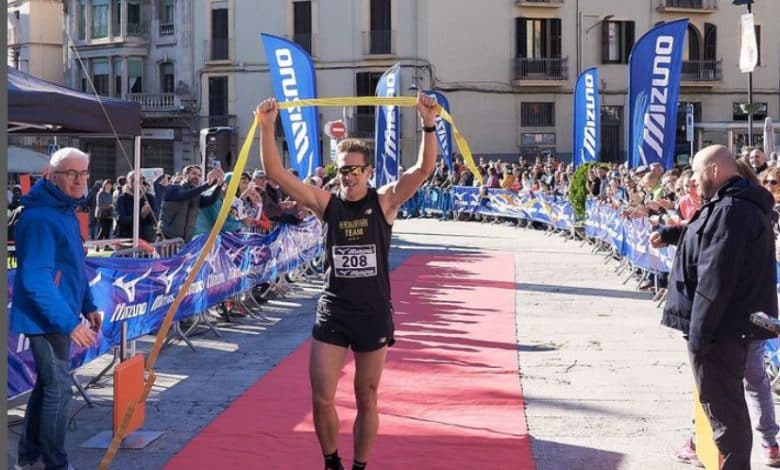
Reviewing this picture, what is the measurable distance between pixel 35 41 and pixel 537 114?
24965mm

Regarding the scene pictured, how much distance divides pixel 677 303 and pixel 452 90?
38.9m

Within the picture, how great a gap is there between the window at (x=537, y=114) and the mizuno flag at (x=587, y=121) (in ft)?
64.8

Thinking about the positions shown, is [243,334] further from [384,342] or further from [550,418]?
[384,342]

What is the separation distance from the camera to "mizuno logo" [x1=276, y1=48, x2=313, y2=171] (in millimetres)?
17391

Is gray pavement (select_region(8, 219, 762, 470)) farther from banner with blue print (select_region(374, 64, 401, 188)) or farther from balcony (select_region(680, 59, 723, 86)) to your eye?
balcony (select_region(680, 59, 723, 86))

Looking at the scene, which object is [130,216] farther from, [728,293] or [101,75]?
[101,75]

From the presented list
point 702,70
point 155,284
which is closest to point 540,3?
point 702,70

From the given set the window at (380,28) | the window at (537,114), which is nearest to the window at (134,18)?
the window at (380,28)

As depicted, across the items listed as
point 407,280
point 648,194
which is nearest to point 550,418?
point 648,194

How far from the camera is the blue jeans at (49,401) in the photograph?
5535 millimetres

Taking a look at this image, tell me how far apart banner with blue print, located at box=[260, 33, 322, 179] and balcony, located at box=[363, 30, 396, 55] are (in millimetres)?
26348

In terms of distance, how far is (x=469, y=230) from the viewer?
28.5 meters

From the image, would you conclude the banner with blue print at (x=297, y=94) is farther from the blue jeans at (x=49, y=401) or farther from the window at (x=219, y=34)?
the window at (x=219, y=34)

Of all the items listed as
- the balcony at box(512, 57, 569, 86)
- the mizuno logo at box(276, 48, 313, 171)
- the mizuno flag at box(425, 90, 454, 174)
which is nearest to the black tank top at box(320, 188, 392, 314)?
the mizuno logo at box(276, 48, 313, 171)
